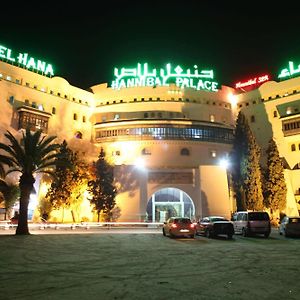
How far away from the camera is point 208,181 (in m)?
42.7

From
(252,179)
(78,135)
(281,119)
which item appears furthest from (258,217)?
(78,135)

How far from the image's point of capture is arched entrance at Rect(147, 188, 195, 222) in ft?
141

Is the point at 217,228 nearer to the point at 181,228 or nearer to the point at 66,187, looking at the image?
the point at 181,228

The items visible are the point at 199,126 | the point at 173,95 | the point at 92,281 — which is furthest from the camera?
the point at 173,95

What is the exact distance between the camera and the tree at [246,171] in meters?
37.7

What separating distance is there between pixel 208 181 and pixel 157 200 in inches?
285

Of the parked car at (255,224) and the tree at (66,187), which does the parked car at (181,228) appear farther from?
the tree at (66,187)

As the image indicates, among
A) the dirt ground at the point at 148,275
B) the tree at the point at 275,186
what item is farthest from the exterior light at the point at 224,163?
the dirt ground at the point at 148,275

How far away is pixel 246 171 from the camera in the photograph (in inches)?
1526

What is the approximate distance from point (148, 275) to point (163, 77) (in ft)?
152

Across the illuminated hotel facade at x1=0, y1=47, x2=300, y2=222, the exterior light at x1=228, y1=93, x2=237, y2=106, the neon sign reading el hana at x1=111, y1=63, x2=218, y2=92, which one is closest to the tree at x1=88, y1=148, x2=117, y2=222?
the illuminated hotel facade at x1=0, y1=47, x2=300, y2=222

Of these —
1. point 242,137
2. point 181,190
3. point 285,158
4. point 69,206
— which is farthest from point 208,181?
point 69,206

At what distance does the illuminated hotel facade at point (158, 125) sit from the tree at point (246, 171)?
3892 mm

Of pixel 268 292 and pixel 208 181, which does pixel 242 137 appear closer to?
pixel 208 181
